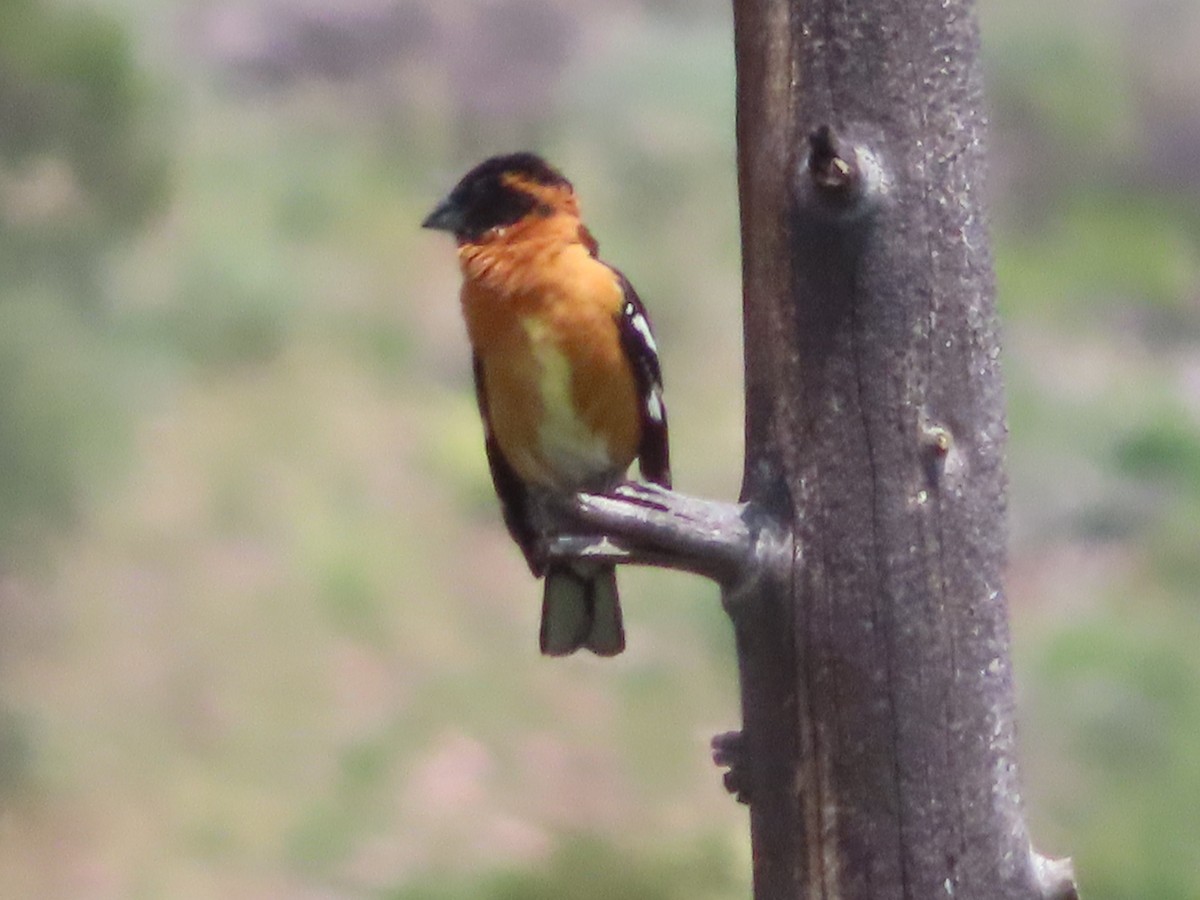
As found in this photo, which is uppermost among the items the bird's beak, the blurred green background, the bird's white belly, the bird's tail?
the blurred green background

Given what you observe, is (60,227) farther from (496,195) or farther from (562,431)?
(562,431)

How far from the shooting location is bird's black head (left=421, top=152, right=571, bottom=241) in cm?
331

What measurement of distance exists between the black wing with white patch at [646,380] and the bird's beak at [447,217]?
0.32 meters

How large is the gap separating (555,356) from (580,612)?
1.69 feet

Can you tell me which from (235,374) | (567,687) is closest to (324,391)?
(235,374)

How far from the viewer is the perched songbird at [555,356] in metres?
3.24

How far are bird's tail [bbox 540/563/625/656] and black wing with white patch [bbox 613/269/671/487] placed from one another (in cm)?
23

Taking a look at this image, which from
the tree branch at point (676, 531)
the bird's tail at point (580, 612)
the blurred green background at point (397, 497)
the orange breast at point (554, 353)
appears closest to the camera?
the tree branch at point (676, 531)

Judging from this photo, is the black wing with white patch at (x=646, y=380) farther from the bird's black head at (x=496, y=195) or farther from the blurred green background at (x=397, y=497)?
the blurred green background at (x=397, y=497)

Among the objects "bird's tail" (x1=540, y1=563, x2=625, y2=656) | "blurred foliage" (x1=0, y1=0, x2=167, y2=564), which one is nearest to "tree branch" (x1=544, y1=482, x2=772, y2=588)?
"bird's tail" (x1=540, y1=563, x2=625, y2=656)

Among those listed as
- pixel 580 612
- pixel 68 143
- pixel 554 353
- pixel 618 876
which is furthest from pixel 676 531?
pixel 68 143

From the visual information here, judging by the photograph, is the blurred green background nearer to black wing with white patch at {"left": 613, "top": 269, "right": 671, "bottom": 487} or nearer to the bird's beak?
black wing with white patch at {"left": 613, "top": 269, "right": 671, "bottom": 487}

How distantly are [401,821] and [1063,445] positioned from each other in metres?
3.93

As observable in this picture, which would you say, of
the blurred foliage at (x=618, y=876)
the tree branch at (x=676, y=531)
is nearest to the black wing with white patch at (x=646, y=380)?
the tree branch at (x=676, y=531)
